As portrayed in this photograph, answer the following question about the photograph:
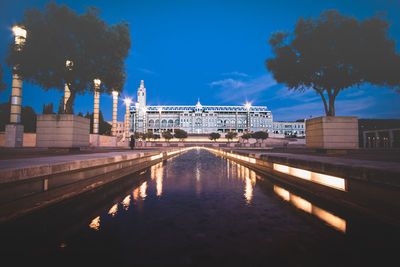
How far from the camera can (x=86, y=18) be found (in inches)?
624

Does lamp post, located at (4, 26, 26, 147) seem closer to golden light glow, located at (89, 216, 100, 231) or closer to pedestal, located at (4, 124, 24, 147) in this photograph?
pedestal, located at (4, 124, 24, 147)

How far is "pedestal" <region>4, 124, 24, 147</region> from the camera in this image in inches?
820

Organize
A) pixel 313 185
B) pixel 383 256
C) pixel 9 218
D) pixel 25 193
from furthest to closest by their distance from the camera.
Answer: pixel 313 185, pixel 25 193, pixel 9 218, pixel 383 256

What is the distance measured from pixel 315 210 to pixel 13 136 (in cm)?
2631

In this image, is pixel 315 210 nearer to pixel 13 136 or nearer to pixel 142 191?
pixel 142 191

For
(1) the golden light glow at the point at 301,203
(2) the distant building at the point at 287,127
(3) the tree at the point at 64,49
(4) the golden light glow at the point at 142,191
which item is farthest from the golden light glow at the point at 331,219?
(2) the distant building at the point at 287,127

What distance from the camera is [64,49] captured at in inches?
609

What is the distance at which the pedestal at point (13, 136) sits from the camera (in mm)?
20828

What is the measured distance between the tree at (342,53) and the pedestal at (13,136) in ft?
82.8

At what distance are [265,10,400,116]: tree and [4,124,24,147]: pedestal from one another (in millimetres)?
25241

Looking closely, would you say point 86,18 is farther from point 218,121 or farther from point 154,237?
point 218,121

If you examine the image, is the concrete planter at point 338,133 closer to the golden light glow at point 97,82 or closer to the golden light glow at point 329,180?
the golden light glow at point 329,180

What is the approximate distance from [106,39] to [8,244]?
57.4ft

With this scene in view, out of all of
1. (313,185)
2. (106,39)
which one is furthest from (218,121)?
(313,185)
